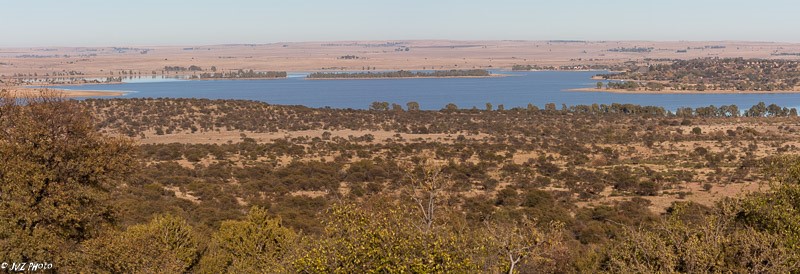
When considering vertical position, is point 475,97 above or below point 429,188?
below

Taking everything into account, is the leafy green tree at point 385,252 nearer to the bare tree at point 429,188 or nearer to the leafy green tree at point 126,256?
the bare tree at point 429,188

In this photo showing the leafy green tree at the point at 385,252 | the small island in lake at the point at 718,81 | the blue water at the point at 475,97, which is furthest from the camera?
the small island in lake at the point at 718,81

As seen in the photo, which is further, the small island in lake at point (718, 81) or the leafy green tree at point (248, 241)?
the small island in lake at point (718, 81)

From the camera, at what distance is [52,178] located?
14430mm

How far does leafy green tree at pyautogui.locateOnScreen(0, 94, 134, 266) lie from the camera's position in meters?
13.2

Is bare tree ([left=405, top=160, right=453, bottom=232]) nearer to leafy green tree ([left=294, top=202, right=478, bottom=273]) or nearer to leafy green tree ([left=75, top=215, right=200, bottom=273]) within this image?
leafy green tree ([left=294, top=202, right=478, bottom=273])

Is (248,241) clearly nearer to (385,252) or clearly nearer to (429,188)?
(429,188)

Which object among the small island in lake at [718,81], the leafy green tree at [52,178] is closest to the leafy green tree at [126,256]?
the leafy green tree at [52,178]

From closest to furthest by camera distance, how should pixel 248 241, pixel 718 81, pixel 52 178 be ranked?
pixel 52 178, pixel 248 241, pixel 718 81

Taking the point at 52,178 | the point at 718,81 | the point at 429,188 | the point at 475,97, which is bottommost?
the point at 475,97

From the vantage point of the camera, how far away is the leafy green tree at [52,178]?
13.2m

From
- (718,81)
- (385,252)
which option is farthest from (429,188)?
(718,81)

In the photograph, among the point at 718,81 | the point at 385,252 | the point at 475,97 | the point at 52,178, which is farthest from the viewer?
the point at 718,81

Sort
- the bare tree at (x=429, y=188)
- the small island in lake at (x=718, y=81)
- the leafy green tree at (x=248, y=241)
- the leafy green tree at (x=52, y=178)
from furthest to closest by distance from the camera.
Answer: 1. the small island in lake at (x=718, y=81)
2. the leafy green tree at (x=248, y=241)
3. the leafy green tree at (x=52, y=178)
4. the bare tree at (x=429, y=188)
